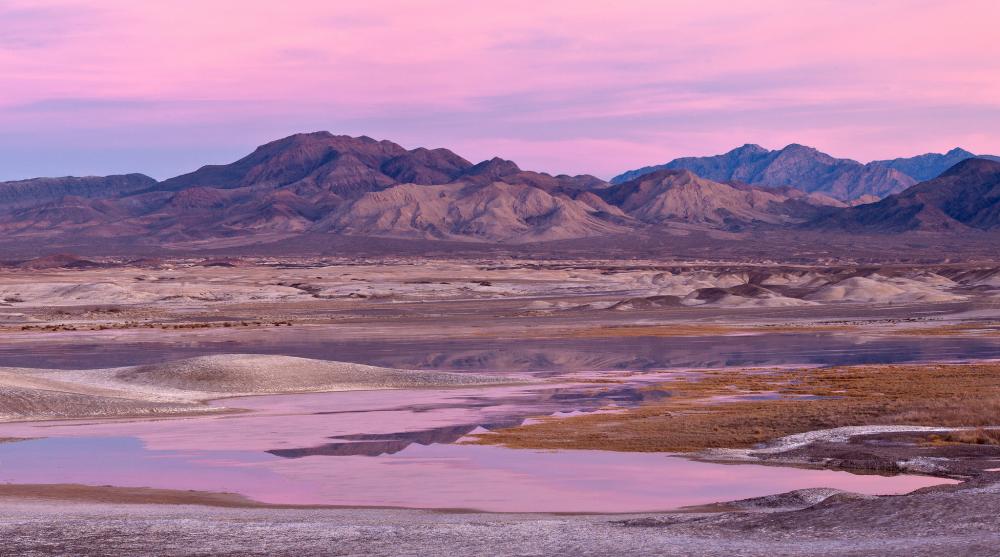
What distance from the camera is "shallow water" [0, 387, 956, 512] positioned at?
75.2 feet

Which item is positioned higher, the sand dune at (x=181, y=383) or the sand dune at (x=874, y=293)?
the sand dune at (x=181, y=383)

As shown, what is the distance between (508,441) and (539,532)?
11.2 meters

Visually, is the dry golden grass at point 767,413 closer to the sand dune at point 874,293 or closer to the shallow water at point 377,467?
the shallow water at point 377,467

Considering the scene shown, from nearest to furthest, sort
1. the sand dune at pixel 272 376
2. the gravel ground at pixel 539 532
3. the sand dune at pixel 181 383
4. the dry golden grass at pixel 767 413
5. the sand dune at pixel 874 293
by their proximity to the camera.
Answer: the gravel ground at pixel 539 532 → the dry golden grass at pixel 767 413 → the sand dune at pixel 181 383 → the sand dune at pixel 272 376 → the sand dune at pixel 874 293

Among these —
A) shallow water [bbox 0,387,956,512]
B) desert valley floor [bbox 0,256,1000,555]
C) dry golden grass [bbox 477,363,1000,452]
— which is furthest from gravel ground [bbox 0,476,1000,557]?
dry golden grass [bbox 477,363,1000,452]

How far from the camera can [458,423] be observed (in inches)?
1324

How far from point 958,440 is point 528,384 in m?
19.6

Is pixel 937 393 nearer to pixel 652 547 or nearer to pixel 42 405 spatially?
pixel 652 547

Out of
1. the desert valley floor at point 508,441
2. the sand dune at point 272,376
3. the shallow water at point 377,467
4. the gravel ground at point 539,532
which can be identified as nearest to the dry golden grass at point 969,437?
the desert valley floor at point 508,441

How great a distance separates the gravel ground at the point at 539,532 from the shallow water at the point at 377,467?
219 centimetres

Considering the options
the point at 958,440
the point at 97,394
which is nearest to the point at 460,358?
the point at 97,394

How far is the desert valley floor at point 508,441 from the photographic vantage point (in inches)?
734

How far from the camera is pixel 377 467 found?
1041 inches

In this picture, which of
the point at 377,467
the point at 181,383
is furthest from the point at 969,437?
the point at 181,383
